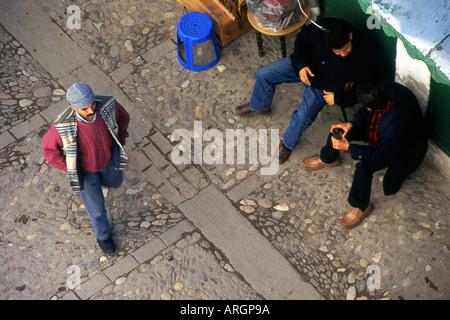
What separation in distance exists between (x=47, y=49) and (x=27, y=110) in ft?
3.28

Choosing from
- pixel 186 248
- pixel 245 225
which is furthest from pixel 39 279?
pixel 245 225

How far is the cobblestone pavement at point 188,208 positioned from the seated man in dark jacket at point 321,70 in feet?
1.48

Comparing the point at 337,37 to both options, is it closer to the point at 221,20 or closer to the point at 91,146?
the point at 221,20

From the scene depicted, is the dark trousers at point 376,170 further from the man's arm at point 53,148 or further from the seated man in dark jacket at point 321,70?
the man's arm at point 53,148

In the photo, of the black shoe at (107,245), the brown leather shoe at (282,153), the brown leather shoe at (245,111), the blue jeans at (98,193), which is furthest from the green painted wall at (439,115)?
the black shoe at (107,245)

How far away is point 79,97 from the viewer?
4.61m

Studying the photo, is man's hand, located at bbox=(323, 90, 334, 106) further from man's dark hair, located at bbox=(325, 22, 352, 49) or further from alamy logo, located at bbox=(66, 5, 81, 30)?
alamy logo, located at bbox=(66, 5, 81, 30)

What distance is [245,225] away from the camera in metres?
5.67

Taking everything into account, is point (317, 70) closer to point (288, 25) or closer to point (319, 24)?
point (319, 24)

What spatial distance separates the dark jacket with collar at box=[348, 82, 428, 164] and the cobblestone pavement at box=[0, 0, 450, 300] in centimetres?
60

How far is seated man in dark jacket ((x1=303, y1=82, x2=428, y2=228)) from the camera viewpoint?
4.77 m

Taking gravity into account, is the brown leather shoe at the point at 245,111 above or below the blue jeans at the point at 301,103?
below

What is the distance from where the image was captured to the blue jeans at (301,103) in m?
5.64

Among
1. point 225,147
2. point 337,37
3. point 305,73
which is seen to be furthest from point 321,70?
point 225,147
